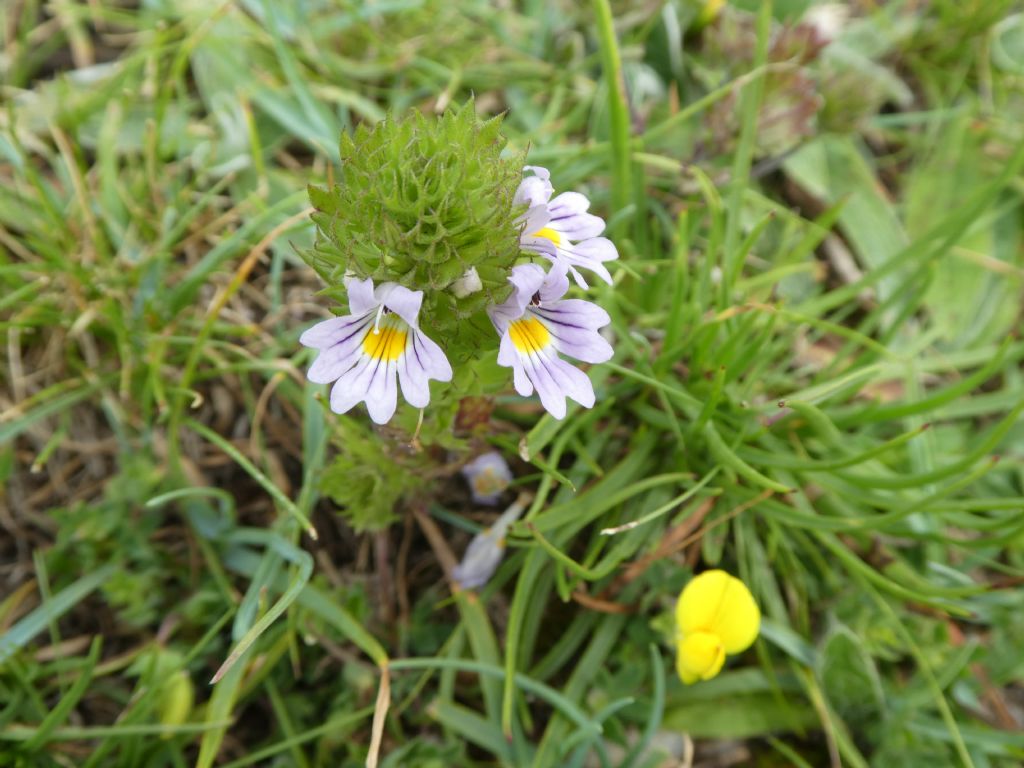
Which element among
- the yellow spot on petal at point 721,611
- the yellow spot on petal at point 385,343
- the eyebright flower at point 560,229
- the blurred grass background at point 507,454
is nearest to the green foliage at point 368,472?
the blurred grass background at point 507,454

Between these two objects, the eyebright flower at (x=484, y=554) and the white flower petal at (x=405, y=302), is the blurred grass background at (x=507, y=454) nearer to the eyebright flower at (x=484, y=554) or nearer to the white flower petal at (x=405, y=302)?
the eyebright flower at (x=484, y=554)

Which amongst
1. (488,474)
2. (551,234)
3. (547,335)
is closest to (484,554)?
(488,474)

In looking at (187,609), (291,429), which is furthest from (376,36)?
(187,609)

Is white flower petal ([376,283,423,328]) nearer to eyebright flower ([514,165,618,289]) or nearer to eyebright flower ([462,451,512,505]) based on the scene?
eyebright flower ([514,165,618,289])

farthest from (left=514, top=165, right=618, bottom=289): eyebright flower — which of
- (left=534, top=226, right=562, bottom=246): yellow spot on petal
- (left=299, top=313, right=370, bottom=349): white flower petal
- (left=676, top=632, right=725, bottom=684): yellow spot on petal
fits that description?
(left=676, top=632, right=725, bottom=684): yellow spot on petal

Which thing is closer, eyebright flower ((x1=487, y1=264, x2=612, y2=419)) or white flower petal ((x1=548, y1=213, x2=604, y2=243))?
eyebright flower ((x1=487, y1=264, x2=612, y2=419))
